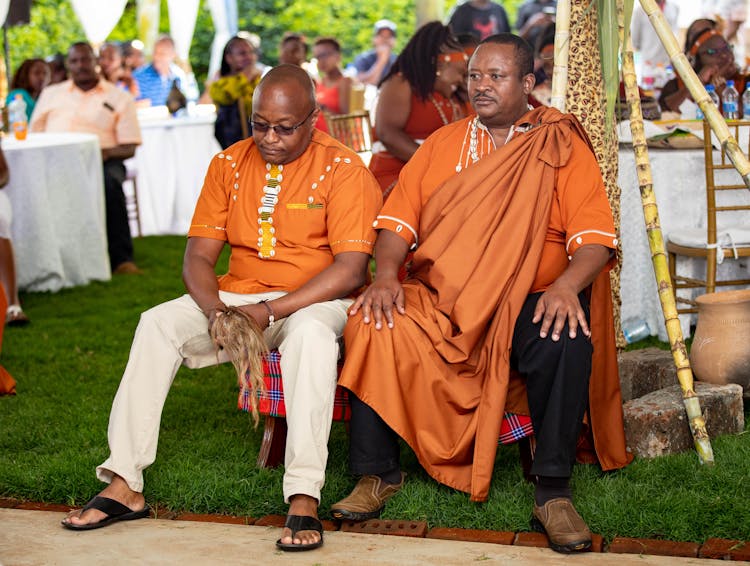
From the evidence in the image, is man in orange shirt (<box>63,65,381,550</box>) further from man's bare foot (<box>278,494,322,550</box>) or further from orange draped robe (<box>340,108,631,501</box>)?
orange draped robe (<box>340,108,631,501</box>)

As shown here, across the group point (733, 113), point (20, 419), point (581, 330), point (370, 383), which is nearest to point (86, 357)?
point (20, 419)

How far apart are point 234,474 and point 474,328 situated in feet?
3.54

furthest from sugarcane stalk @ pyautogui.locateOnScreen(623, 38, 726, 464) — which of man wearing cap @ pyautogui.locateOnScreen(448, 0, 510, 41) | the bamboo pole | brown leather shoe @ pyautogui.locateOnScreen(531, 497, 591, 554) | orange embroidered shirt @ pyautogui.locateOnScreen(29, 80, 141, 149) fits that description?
man wearing cap @ pyautogui.locateOnScreen(448, 0, 510, 41)

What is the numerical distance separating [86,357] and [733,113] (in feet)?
12.7

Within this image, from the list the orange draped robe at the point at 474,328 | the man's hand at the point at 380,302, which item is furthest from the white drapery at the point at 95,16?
the man's hand at the point at 380,302

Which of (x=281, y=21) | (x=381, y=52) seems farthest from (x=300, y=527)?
(x=281, y=21)

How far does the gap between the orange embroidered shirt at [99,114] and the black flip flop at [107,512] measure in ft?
18.4

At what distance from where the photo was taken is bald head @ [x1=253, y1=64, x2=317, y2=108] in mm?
4035

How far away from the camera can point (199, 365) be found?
4031 millimetres

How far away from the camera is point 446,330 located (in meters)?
3.79

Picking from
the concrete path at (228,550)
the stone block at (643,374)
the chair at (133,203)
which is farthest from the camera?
the chair at (133,203)

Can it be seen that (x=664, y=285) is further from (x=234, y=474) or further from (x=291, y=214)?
(x=234, y=474)

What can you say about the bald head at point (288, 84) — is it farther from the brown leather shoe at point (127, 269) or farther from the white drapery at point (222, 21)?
the white drapery at point (222, 21)

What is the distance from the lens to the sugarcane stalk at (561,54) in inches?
171
